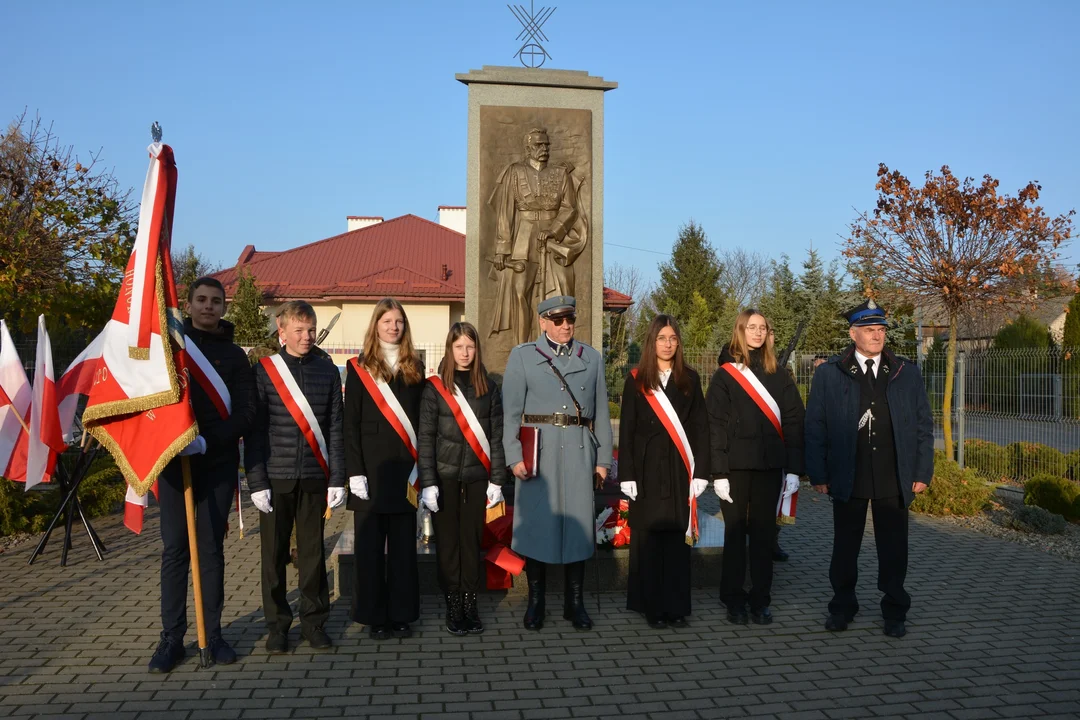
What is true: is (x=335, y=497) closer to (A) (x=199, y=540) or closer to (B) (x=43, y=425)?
(A) (x=199, y=540)

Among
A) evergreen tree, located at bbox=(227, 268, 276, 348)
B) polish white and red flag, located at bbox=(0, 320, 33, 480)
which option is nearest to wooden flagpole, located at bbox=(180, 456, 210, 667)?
polish white and red flag, located at bbox=(0, 320, 33, 480)

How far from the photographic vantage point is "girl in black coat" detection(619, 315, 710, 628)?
520 centimetres

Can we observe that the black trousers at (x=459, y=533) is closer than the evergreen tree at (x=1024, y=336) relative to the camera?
Yes

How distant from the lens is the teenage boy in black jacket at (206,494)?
176 inches

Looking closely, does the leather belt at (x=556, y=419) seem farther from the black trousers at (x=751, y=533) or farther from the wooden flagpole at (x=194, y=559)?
the wooden flagpole at (x=194, y=559)

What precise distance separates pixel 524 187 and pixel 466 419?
9.94 ft

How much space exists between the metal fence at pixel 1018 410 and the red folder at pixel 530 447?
721 cm

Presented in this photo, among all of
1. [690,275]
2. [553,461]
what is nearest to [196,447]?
[553,461]

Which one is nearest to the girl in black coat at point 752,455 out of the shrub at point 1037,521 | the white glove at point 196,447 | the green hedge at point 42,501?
the white glove at point 196,447

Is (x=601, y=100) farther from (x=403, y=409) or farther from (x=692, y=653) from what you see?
(x=692, y=653)

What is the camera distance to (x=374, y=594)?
4.93m

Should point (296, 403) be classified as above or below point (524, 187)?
below

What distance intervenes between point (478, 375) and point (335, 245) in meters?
23.7

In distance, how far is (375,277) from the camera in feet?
75.6
